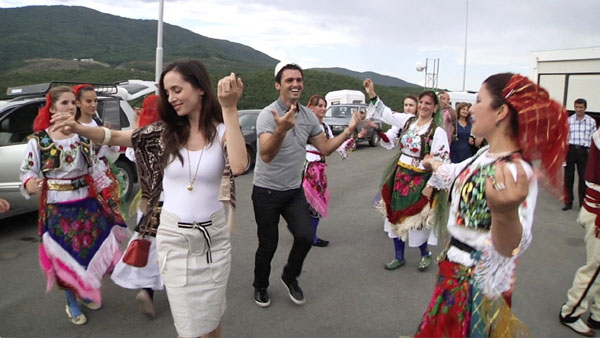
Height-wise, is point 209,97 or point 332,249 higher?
point 209,97

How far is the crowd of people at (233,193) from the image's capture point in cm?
173

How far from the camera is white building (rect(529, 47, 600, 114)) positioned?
9414 millimetres

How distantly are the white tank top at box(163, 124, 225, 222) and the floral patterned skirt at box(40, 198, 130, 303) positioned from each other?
5.26ft

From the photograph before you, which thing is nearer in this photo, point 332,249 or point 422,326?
point 422,326

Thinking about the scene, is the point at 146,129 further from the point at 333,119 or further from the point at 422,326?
the point at 333,119

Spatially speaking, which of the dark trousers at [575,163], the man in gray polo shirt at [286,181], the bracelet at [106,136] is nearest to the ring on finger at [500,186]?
the man in gray polo shirt at [286,181]

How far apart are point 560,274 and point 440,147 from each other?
75.6 inches

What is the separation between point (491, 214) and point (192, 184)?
143 cm

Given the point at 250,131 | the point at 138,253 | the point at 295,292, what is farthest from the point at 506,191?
the point at 250,131

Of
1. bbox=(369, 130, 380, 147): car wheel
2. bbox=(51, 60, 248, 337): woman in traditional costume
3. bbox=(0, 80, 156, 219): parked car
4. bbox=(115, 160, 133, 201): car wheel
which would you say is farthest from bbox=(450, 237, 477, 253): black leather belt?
bbox=(369, 130, 380, 147): car wheel

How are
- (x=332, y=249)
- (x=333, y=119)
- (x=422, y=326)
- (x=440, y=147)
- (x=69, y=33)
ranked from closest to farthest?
(x=422, y=326), (x=440, y=147), (x=332, y=249), (x=333, y=119), (x=69, y=33)

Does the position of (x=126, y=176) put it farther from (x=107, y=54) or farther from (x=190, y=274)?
(x=107, y=54)

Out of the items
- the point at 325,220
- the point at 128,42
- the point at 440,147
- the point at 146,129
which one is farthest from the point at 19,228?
the point at 128,42

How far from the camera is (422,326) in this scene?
6.49 ft
